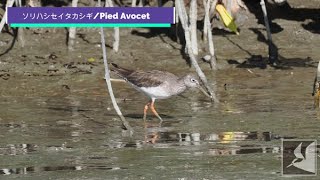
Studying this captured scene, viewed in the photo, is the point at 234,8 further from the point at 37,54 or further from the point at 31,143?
the point at 31,143

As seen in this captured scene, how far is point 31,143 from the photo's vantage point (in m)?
12.4

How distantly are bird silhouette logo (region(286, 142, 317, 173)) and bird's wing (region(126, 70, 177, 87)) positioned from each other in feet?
9.78

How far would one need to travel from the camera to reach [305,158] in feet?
36.3

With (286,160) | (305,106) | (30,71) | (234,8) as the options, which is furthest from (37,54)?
(286,160)

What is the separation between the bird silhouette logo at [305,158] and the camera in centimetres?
1059

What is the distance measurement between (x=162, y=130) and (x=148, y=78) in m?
1.21

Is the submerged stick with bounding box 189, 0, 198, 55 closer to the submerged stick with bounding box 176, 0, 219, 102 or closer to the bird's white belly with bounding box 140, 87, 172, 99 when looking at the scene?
the submerged stick with bounding box 176, 0, 219, 102

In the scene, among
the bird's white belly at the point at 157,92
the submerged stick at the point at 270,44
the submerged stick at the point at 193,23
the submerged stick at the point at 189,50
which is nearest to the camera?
the bird's white belly at the point at 157,92

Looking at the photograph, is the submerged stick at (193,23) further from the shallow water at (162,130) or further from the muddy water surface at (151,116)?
the shallow water at (162,130)

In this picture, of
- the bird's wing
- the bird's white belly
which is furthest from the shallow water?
the bird's wing

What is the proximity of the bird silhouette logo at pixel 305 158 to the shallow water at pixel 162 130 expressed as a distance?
220 mm

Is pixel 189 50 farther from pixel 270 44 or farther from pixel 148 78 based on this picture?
pixel 270 44

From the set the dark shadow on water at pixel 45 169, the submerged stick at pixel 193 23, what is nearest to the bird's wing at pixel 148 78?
the dark shadow on water at pixel 45 169

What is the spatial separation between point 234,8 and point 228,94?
5.14 meters
